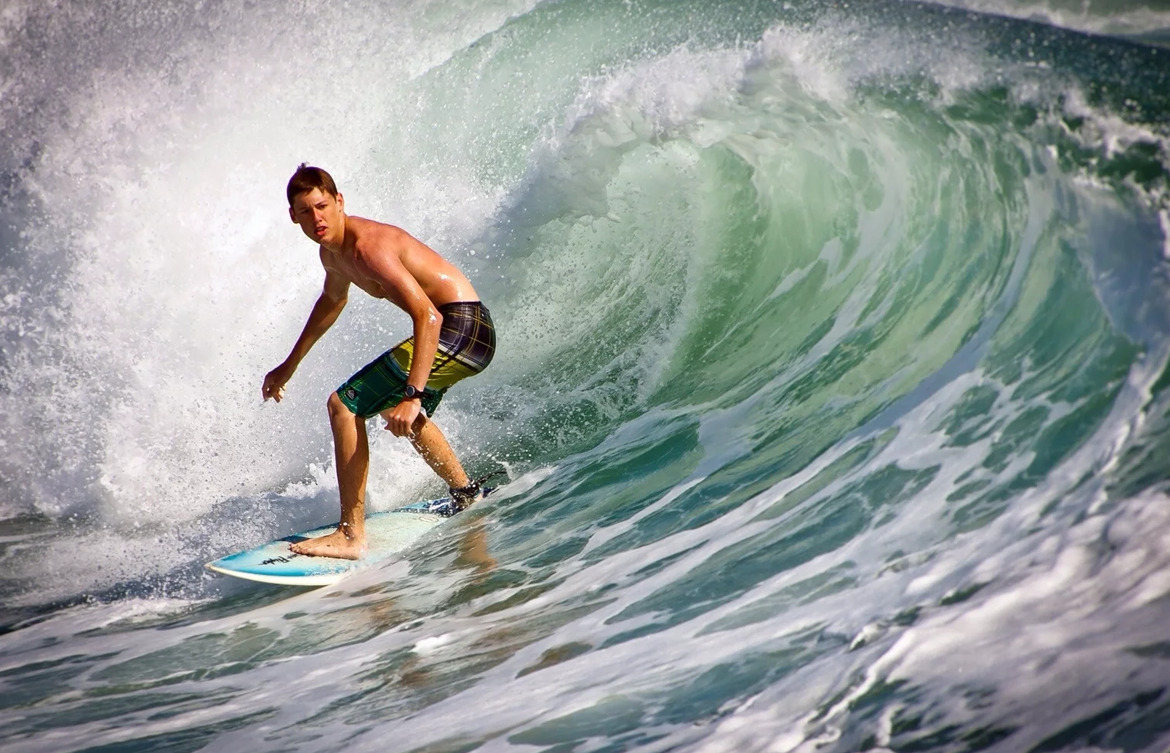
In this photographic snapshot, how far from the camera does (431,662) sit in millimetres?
3547

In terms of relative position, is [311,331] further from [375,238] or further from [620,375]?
[620,375]

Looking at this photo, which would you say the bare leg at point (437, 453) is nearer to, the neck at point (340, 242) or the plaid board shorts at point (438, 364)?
the plaid board shorts at point (438, 364)

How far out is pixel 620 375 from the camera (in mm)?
6406

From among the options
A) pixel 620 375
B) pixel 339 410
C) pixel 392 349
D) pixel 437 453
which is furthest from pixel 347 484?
pixel 620 375

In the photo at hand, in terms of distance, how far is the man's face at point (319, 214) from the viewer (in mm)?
4281

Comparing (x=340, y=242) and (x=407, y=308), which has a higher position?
(x=340, y=242)

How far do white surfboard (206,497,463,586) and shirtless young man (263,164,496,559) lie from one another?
0.06 meters

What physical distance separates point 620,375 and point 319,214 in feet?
8.42

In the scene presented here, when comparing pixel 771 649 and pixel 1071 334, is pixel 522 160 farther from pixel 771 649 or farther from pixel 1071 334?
pixel 771 649

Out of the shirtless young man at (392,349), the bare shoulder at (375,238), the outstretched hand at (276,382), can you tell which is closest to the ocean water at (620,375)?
the shirtless young man at (392,349)

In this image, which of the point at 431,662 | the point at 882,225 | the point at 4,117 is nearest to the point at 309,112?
the point at 4,117

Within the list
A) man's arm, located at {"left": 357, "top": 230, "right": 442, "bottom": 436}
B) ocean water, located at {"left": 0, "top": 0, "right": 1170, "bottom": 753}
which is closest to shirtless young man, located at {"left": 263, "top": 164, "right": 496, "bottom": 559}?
man's arm, located at {"left": 357, "top": 230, "right": 442, "bottom": 436}

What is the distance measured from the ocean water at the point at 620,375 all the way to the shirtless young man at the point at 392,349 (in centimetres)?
51

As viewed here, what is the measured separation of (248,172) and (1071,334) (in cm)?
677
